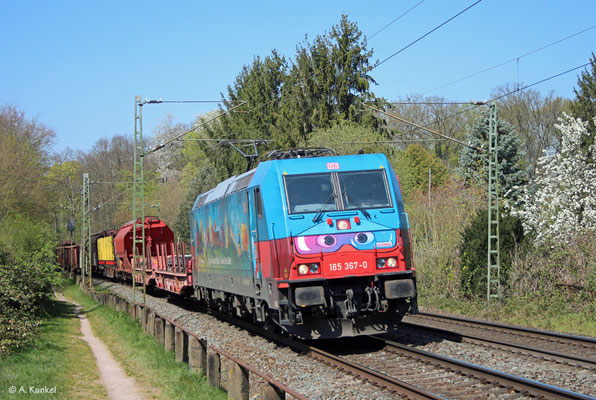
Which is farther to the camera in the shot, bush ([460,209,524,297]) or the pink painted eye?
bush ([460,209,524,297])

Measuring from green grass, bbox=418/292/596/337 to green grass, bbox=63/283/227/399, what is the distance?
343 inches

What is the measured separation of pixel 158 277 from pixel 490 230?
49.1 ft

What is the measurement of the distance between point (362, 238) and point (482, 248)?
887 cm

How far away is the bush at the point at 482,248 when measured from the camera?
19.0 meters

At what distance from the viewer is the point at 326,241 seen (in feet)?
37.4

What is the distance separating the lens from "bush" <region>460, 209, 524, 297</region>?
18953 millimetres

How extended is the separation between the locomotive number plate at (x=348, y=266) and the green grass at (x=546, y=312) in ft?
19.4

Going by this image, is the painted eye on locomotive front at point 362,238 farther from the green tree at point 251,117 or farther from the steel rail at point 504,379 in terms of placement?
the green tree at point 251,117

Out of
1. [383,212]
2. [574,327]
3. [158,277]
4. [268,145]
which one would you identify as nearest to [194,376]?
[383,212]

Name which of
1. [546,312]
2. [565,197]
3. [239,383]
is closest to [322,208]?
[239,383]

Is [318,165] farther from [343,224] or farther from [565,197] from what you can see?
[565,197]

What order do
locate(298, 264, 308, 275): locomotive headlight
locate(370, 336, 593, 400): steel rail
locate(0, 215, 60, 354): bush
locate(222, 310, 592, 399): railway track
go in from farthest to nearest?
locate(0, 215, 60, 354): bush → locate(298, 264, 308, 275): locomotive headlight → locate(222, 310, 592, 399): railway track → locate(370, 336, 593, 400): steel rail

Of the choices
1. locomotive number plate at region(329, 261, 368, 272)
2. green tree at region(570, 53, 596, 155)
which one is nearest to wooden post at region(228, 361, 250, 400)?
locomotive number plate at region(329, 261, 368, 272)

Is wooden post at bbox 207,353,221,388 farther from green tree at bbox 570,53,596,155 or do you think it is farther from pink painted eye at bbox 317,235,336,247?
green tree at bbox 570,53,596,155
